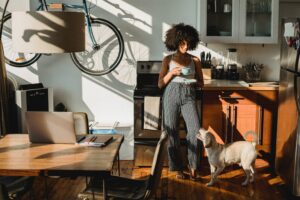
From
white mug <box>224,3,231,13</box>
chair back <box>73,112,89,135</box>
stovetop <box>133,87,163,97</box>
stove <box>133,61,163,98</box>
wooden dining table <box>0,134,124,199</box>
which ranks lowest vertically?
wooden dining table <box>0,134,124,199</box>

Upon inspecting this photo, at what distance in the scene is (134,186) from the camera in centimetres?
322

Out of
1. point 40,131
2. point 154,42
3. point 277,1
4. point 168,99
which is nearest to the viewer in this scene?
point 40,131

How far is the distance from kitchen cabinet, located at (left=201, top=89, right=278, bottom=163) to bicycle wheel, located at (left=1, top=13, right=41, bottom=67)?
199 centimetres

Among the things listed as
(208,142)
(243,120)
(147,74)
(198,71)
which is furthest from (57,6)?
(243,120)

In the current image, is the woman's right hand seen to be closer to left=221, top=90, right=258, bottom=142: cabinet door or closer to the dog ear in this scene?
the dog ear

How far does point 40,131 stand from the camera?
323 centimetres

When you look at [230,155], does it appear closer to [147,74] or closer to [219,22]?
[147,74]

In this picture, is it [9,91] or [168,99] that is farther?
[9,91]

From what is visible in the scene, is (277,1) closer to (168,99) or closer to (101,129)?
(168,99)

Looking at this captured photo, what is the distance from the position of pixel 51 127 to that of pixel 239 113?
2.31 metres

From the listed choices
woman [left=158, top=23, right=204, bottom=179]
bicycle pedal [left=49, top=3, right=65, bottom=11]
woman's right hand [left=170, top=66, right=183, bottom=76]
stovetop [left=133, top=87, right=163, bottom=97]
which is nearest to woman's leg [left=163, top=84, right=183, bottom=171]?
woman [left=158, top=23, right=204, bottom=179]

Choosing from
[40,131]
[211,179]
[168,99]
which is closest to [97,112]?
[168,99]

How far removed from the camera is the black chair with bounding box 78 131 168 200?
112 inches

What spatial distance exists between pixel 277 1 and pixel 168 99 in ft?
5.48
